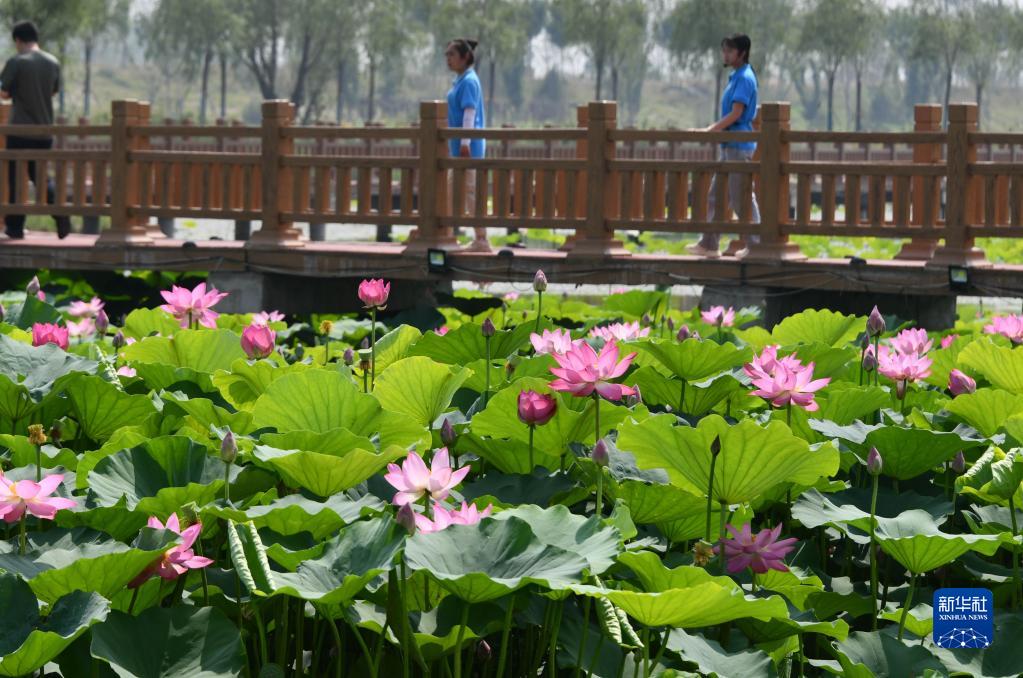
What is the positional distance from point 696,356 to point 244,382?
0.93 meters

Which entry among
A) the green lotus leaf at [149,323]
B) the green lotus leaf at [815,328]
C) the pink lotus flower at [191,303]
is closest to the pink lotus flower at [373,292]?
the pink lotus flower at [191,303]

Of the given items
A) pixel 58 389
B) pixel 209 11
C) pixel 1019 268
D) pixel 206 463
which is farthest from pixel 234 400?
pixel 209 11

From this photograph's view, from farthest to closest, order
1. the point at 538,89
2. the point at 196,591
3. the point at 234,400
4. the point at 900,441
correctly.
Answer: the point at 538,89 < the point at 234,400 < the point at 900,441 < the point at 196,591

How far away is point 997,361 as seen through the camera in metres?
3.51

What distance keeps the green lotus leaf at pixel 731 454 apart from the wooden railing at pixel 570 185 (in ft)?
23.8

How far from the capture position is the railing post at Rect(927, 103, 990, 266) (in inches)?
384

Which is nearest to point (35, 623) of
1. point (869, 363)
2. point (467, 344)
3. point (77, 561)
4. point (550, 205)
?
point (77, 561)

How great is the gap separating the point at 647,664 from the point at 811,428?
3.26ft

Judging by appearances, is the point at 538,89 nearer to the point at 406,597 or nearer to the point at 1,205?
the point at 1,205

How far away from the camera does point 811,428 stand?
119 inches

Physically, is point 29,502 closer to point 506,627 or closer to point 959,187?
point 506,627

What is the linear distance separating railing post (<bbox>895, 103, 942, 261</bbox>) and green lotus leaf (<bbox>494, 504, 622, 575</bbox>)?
26.2 feet

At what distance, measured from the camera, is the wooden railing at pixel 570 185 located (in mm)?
9812

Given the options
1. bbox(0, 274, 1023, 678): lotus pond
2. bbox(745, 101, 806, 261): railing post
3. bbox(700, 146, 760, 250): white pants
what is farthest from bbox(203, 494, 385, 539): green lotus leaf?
bbox(700, 146, 760, 250): white pants
